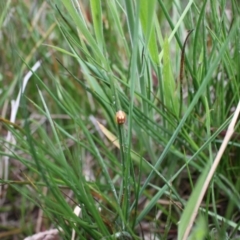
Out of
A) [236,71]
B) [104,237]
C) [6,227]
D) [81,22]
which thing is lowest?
[6,227]

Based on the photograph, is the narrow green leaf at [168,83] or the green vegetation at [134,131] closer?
the green vegetation at [134,131]

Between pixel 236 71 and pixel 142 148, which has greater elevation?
pixel 236 71

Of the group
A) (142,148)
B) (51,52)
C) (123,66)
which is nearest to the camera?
(142,148)

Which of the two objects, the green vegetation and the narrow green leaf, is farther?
the narrow green leaf

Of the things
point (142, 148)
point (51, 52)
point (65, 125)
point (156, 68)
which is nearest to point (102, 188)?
point (142, 148)

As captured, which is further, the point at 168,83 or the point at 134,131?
the point at 134,131

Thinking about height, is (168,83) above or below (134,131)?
above

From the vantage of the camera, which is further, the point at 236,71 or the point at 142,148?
the point at 142,148

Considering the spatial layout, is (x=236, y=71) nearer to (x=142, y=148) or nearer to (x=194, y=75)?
(x=194, y=75)
